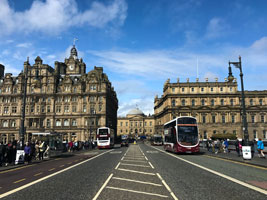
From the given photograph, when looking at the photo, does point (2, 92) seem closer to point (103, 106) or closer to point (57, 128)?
point (57, 128)

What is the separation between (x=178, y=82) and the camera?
8188cm

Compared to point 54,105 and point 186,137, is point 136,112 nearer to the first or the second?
point 54,105

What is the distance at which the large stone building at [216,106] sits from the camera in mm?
78438

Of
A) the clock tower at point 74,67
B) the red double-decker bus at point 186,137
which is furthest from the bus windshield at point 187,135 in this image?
the clock tower at point 74,67

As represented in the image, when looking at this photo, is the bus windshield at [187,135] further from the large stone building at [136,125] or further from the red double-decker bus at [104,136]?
the large stone building at [136,125]

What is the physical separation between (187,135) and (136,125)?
12626cm

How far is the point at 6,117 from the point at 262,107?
85.4 metres

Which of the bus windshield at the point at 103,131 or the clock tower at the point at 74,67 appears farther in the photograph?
the clock tower at the point at 74,67

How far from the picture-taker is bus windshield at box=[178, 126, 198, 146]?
24078mm

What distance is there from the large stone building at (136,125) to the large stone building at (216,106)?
224ft

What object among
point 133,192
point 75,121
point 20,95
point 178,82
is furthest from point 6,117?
point 133,192

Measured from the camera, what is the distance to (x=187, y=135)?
24.1 meters

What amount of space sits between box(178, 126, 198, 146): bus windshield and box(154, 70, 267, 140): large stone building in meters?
53.6

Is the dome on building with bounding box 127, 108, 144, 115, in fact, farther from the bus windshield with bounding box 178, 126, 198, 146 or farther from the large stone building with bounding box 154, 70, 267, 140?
the bus windshield with bounding box 178, 126, 198, 146
